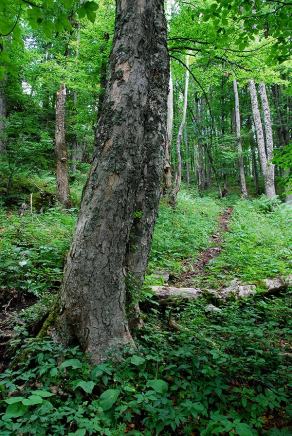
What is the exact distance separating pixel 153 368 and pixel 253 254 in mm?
5544

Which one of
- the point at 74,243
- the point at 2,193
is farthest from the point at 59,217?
the point at 74,243

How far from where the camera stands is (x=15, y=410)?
2455 mm

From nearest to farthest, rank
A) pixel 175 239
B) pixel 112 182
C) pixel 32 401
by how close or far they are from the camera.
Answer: pixel 32 401 < pixel 112 182 < pixel 175 239

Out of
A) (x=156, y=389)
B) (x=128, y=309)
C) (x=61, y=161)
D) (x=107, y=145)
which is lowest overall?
(x=156, y=389)

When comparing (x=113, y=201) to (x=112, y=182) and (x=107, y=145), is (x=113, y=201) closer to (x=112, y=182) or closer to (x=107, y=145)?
(x=112, y=182)

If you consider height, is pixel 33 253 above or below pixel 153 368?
above

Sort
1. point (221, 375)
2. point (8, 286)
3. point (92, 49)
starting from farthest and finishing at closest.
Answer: point (92, 49), point (8, 286), point (221, 375)

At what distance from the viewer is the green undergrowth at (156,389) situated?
2492 millimetres

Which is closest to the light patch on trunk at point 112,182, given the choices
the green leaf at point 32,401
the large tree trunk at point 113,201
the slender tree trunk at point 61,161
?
the large tree trunk at point 113,201

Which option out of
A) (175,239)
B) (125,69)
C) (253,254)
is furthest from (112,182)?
(175,239)

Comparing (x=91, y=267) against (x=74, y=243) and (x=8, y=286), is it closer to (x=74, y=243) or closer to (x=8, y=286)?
(x=74, y=243)

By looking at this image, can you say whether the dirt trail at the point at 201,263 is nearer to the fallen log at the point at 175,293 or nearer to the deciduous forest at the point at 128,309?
the deciduous forest at the point at 128,309

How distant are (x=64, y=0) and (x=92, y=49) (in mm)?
8285

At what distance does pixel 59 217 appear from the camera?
8617mm
